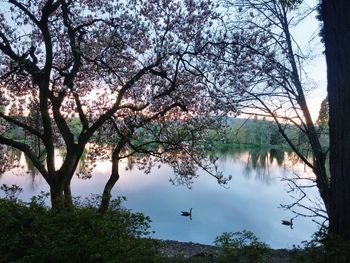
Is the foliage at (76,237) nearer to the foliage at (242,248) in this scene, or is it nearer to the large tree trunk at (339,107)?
the foliage at (242,248)

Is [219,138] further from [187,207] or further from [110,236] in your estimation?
[187,207]

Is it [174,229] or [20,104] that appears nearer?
[20,104]

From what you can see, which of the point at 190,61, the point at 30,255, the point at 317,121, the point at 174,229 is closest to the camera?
the point at 30,255

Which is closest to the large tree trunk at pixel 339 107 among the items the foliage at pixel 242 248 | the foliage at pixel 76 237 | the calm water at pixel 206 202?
the foliage at pixel 242 248

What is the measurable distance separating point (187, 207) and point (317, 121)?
778 inches

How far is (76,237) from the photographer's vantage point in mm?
3217

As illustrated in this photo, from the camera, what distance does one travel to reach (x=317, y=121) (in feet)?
30.0

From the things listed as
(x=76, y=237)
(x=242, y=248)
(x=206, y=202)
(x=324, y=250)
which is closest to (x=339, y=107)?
(x=324, y=250)

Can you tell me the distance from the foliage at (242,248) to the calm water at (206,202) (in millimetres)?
13182

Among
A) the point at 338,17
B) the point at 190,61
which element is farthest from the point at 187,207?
the point at 338,17

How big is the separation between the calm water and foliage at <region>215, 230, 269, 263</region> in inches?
519

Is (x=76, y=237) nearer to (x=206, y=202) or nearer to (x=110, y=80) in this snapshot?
(x=110, y=80)

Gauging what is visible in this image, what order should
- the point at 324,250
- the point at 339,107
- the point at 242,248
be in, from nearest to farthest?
the point at 324,250, the point at 242,248, the point at 339,107

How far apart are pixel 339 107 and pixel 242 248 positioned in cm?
179
